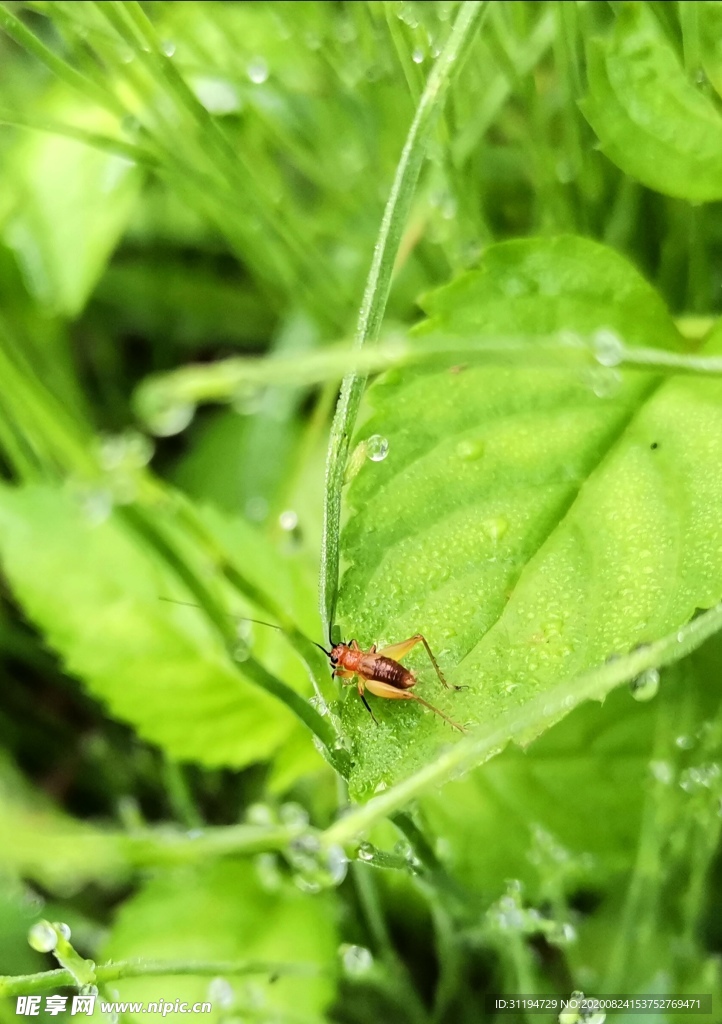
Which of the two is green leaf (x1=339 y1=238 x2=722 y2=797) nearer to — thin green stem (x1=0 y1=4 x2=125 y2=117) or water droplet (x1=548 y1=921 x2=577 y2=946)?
water droplet (x1=548 y1=921 x2=577 y2=946)

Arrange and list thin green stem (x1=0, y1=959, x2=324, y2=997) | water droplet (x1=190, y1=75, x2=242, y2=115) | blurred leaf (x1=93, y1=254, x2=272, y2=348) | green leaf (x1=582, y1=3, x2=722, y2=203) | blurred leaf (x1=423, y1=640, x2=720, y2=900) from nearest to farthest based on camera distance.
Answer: thin green stem (x1=0, y1=959, x2=324, y2=997) → green leaf (x1=582, y1=3, x2=722, y2=203) → blurred leaf (x1=423, y1=640, x2=720, y2=900) → water droplet (x1=190, y1=75, x2=242, y2=115) → blurred leaf (x1=93, y1=254, x2=272, y2=348)

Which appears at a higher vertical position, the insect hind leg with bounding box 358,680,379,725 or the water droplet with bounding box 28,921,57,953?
the insect hind leg with bounding box 358,680,379,725

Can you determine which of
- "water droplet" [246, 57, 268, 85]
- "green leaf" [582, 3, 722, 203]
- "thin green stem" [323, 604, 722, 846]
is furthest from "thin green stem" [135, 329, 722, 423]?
"water droplet" [246, 57, 268, 85]

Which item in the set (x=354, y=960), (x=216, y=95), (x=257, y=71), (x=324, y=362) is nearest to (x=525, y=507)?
(x=324, y=362)

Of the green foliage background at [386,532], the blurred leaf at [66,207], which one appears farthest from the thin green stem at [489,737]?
the blurred leaf at [66,207]

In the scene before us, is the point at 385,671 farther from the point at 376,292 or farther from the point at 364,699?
the point at 376,292

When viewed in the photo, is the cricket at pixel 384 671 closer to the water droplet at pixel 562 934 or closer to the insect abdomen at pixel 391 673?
the insect abdomen at pixel 391 673

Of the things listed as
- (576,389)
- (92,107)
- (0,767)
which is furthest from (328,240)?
(0,767)
